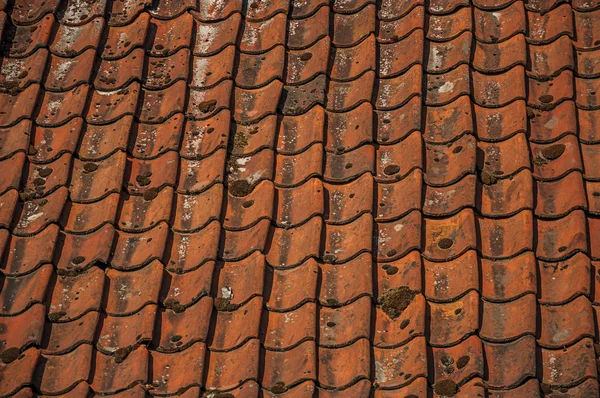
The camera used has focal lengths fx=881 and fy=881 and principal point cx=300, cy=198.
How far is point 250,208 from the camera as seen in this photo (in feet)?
15.6

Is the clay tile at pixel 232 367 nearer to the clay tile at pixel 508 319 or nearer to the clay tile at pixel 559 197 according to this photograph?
the clay tile at pixel 508 319

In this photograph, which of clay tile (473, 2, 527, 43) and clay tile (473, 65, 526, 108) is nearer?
clay tile (473, 65, 526, 108)

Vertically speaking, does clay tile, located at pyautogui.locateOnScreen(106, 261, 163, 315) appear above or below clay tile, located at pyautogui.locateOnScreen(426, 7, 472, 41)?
below

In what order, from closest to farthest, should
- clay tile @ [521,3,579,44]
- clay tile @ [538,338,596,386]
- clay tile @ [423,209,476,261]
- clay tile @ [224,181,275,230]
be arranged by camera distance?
1. clay tile @ [538,338,596,386]
2. clay tile @ [423,209,476,261]
3. clay tile @ [224,181,275,230]
4. clay tile @ [521,3,579,44]

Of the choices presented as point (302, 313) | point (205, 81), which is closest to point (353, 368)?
point (302, 313)

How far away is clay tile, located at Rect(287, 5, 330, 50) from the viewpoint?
5.64 m

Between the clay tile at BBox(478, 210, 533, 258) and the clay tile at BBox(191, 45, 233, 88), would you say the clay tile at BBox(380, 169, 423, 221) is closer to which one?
the clay tile at BBox(478, 210, 533, 258)

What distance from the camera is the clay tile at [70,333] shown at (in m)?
4.18

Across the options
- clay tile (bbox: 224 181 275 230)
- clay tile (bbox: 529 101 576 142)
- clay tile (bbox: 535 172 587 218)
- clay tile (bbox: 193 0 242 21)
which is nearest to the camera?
clay tile (bbox: 535 172 587 218)

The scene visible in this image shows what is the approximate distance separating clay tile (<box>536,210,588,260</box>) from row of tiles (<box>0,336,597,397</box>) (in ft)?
1.80

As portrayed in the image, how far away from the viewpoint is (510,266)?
173 inches

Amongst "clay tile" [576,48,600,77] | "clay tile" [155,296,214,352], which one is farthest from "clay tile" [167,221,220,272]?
"clay tile" [576,48,600,77]

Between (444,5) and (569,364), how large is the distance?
9.03 feet

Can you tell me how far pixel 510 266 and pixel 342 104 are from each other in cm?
149
